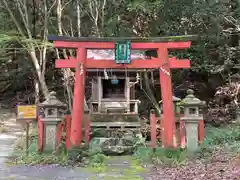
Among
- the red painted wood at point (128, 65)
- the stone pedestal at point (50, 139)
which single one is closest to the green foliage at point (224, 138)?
the red painted wood at point (128, 65)

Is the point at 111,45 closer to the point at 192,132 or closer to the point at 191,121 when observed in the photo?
the point at 191,121

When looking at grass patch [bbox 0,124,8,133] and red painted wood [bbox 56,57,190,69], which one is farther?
grass patch [bbox 0,124,8,133]

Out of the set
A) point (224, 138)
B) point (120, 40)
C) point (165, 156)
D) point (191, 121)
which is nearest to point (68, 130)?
point (165, 156)

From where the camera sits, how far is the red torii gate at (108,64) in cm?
943

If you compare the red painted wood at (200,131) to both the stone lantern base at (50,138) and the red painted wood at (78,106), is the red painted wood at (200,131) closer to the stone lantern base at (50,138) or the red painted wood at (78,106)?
the red painted wood at (78,106)

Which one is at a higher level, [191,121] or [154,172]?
[191,121]

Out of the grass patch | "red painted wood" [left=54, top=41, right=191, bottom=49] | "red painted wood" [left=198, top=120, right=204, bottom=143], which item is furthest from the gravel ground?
the grass patch

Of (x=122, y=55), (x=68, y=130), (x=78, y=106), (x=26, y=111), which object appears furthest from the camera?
(x=68, y=130)

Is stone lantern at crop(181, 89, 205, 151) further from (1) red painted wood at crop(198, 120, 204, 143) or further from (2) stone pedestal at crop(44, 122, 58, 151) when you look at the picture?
(2) stone pedestal at crop(44, 122, 58, 151)

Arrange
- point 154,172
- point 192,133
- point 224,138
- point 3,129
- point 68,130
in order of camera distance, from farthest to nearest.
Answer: point 3,129 < point 224,138 < point 68,130 < point 192,133 < point 154,172

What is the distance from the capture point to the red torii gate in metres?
9.43

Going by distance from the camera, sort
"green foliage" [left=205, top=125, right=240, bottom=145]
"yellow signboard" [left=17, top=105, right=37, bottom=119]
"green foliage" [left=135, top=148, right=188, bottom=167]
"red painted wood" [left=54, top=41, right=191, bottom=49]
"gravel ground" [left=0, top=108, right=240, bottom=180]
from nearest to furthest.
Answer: "gravel ground" [left=0, top=108, right=240, bottom=180], "green foliage" [left=135, top=148, right=188, bottom=167], "yellow signboard" [left=17, top=105, right=37, bottom=119], "red painted wood" [left=54, top=41, right=191, bottom=49], "green foliage" [left=205, top=125, right=240, bottom=145]

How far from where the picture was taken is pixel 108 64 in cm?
977

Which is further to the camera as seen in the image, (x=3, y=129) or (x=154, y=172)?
(x=3, y=129)
